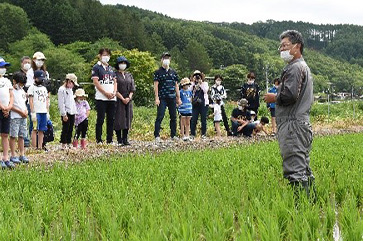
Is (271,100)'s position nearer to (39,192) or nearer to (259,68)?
(39,192)

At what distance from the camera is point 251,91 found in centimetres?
1070

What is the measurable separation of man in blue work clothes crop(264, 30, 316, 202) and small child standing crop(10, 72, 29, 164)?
397 centimetres

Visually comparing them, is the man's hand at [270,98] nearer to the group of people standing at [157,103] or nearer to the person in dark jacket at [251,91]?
the group of people standing at [157,103]

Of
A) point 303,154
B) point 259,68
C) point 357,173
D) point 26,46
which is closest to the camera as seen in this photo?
point 303,154

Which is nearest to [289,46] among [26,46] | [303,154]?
[303,154]

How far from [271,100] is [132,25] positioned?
63.1 meters

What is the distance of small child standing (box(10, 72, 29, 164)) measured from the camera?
644 centimetres

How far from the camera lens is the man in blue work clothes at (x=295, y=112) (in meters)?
3.62

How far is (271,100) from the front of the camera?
3.88m

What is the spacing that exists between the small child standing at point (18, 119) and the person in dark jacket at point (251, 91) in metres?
5.52

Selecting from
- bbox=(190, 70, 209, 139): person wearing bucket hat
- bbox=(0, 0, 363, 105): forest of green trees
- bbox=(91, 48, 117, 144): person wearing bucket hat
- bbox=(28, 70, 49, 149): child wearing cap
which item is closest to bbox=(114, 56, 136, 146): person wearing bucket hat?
bbox=(91, 48, 117, 144): person wearing bucket hat

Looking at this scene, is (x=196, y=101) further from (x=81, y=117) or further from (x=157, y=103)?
(x=81, y=117)

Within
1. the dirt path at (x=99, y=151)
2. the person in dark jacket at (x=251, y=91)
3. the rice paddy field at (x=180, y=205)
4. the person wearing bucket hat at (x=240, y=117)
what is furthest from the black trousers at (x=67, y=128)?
the person in dark jacket at (x=251, y=91)

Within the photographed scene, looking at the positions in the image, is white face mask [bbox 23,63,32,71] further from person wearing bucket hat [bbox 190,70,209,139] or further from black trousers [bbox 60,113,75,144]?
person wearing bucket hat [bbox 190,70,209,139]
